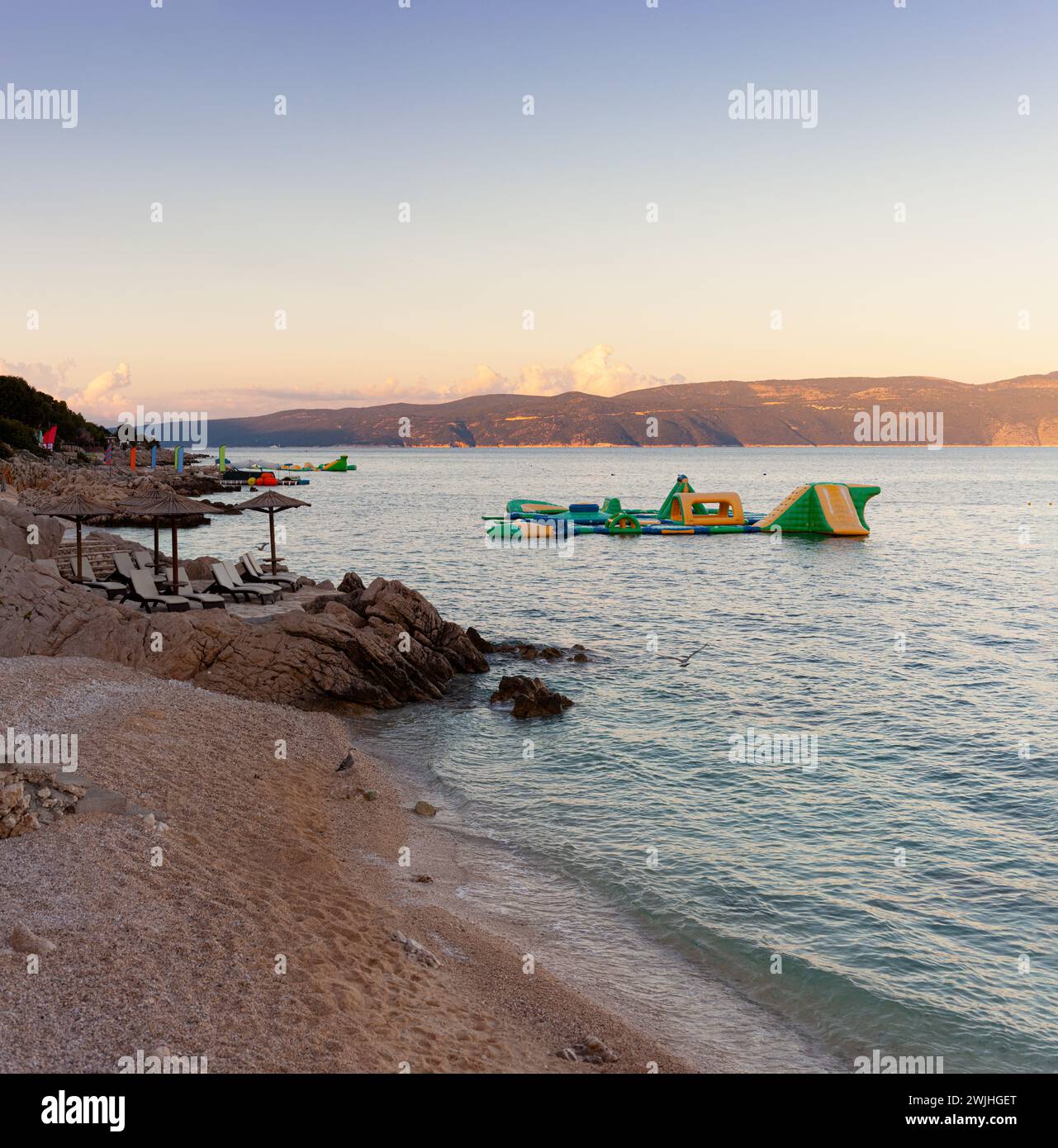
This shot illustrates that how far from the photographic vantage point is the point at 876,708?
17250 mm

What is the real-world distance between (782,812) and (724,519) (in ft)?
145

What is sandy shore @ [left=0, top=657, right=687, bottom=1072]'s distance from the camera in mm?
5496

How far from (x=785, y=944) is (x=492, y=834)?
13.5 feet

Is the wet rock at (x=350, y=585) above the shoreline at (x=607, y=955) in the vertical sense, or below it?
above

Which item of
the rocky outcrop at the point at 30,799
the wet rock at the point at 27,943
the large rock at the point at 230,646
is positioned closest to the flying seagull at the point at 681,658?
the large rock at the point at 230,646

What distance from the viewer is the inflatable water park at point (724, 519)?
5212 centimetres

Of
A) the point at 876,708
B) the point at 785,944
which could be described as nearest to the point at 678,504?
the point at 876,708

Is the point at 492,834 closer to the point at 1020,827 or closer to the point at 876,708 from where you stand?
the point at 1020,827

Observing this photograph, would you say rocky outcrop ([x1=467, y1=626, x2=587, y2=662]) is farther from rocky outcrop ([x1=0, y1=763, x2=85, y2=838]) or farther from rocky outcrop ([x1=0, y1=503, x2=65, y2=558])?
rocky outcrop ([x1=0, y1=503, x2=65, y2=558])

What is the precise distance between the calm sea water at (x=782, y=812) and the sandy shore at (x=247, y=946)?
0.95m

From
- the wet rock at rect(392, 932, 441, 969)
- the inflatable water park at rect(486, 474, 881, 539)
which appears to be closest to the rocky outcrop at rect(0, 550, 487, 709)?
the wet rock at rect(392, 932, 441, 969)

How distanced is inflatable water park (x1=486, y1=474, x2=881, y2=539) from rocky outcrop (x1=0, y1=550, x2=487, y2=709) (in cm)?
3424

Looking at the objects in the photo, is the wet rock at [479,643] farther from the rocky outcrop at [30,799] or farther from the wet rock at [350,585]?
the rocky outcrop at [30,799]
